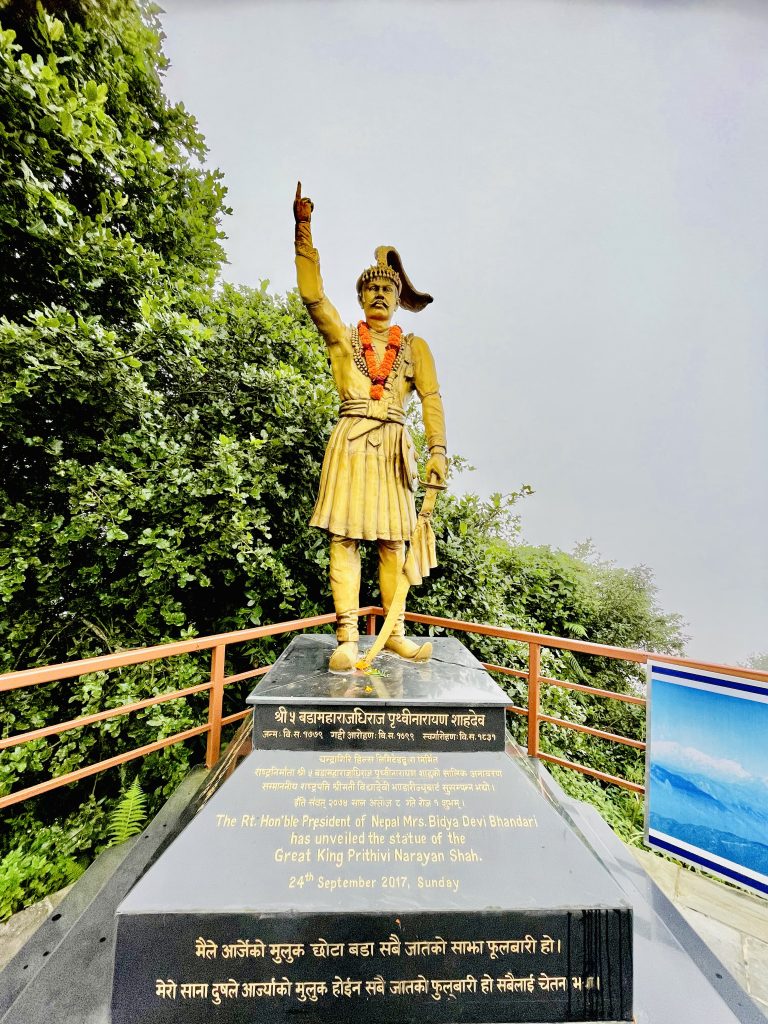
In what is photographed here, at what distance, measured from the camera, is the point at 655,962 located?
1.64 meters

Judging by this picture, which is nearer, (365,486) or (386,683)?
(386,683)

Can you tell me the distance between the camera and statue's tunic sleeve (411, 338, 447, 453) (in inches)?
111

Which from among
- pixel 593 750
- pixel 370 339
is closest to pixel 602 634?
pixel 593 750

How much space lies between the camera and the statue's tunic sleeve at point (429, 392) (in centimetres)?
281

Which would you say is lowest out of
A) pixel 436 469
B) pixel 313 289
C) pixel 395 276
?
pixel 436 469

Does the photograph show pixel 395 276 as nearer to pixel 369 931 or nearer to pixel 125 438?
pixel 125 438

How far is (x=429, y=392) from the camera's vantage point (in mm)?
2838

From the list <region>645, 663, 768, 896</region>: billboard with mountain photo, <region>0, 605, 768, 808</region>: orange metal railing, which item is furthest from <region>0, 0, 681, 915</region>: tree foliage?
<region>645, 663, 768, 896</region>: billboard with mountain photo

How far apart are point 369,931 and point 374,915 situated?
5cm

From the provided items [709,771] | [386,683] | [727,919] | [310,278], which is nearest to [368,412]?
[310,278]

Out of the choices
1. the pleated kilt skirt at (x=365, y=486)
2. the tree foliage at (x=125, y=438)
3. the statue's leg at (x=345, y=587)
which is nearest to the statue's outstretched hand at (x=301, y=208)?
the pleated kilt skirt at (x=365, y=486)

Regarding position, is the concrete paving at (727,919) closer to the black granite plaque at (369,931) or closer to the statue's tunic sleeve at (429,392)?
the black granite plaque at (369,931)

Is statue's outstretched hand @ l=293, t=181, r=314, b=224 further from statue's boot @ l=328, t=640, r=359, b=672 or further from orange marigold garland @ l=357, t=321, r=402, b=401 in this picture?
statue's boot @ l=328, t=640, r=359, b=672

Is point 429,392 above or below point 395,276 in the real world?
below
